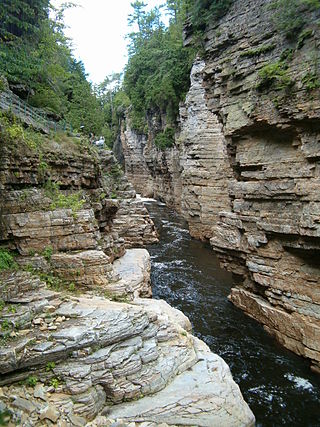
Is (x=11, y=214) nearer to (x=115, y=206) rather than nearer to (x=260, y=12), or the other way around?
(x=115, y=206)

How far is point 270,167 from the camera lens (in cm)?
1237

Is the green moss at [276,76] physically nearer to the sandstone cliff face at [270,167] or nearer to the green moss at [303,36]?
the sandstone cliff face at [270,167]

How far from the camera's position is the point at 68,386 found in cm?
687

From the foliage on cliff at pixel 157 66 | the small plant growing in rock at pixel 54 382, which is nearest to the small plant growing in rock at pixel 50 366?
the small plant growing in rock at pixel 54 382

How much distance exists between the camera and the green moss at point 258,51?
493 inches

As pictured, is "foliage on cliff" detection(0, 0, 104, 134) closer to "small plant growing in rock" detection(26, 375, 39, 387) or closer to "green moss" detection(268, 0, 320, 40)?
"green moss" detection(268, 0, 320, 40)

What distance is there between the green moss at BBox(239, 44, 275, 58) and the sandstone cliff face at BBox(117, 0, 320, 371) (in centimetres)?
5

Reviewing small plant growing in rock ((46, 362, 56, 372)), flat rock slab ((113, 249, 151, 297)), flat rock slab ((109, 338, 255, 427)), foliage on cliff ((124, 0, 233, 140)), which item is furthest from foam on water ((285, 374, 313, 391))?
foliage on cliff ((124, 0, 233, 140))

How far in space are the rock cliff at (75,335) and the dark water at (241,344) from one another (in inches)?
98.6

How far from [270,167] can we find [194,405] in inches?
343

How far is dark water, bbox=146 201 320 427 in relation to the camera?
31.3 ft

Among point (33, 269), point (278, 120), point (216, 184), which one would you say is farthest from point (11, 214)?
point (216, 184)

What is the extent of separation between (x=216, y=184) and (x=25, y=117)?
50.0ft

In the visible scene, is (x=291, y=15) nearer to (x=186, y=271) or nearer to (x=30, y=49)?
(x=186, y=271)
